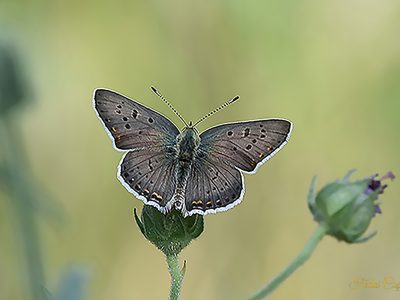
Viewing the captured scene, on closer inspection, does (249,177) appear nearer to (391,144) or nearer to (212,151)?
(391,144)

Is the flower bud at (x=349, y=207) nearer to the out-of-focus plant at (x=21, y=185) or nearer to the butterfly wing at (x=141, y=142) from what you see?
the butterfly wing at (x=141, y=142)

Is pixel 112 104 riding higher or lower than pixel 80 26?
lower

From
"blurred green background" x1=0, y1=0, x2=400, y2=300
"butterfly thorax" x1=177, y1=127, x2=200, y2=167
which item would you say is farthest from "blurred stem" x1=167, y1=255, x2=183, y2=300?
"blurred green background" x1=0, y1=0, x2=400, y2=300

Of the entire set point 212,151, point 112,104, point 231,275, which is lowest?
point 231,275

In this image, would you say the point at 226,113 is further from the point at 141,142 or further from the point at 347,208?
the point at 141,142

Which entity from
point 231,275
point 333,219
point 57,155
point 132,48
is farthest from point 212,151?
point 132,48

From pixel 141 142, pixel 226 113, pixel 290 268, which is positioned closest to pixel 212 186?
pixel 141 142

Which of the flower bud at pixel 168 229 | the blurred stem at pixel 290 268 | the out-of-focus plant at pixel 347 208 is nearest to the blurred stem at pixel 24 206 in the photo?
the flower bud at pixel 168 229
